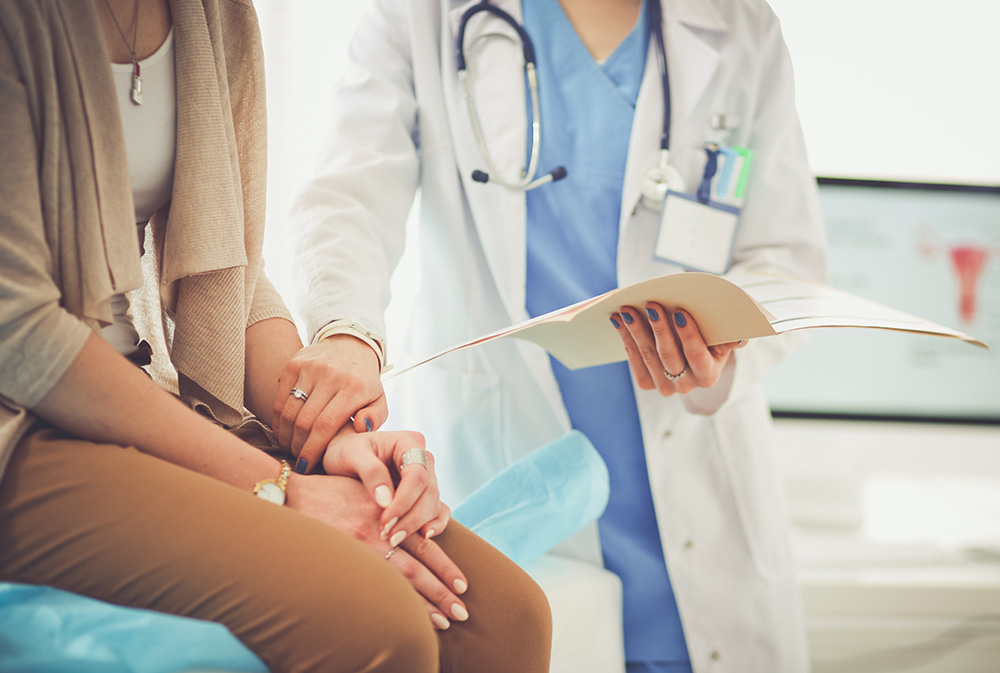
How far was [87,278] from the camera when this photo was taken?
50 cm

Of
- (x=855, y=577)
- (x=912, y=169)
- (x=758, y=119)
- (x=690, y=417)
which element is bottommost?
(x=855, y=577)

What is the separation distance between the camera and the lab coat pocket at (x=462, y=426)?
111 cm

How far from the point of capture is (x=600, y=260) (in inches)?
44.4

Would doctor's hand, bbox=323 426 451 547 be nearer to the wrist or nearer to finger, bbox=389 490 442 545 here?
finger, bbox=389 490 442 545

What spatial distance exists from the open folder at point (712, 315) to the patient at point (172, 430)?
0.18 metres

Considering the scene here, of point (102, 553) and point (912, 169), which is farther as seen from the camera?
Result: point (912, 169)

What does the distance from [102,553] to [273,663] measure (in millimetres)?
129

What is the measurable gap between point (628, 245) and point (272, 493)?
73cm

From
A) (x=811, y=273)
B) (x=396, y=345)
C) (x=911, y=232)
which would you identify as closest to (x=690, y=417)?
(x=811, y=273)

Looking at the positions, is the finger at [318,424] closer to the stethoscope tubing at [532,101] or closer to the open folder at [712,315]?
the open folder at [712,315]

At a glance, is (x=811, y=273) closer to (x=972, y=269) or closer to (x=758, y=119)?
(x=758, y=119)

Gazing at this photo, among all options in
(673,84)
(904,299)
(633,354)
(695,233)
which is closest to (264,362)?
(633,354)

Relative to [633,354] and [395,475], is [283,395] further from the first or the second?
[633,354]

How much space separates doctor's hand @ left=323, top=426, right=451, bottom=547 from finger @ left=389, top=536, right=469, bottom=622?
0.01m
